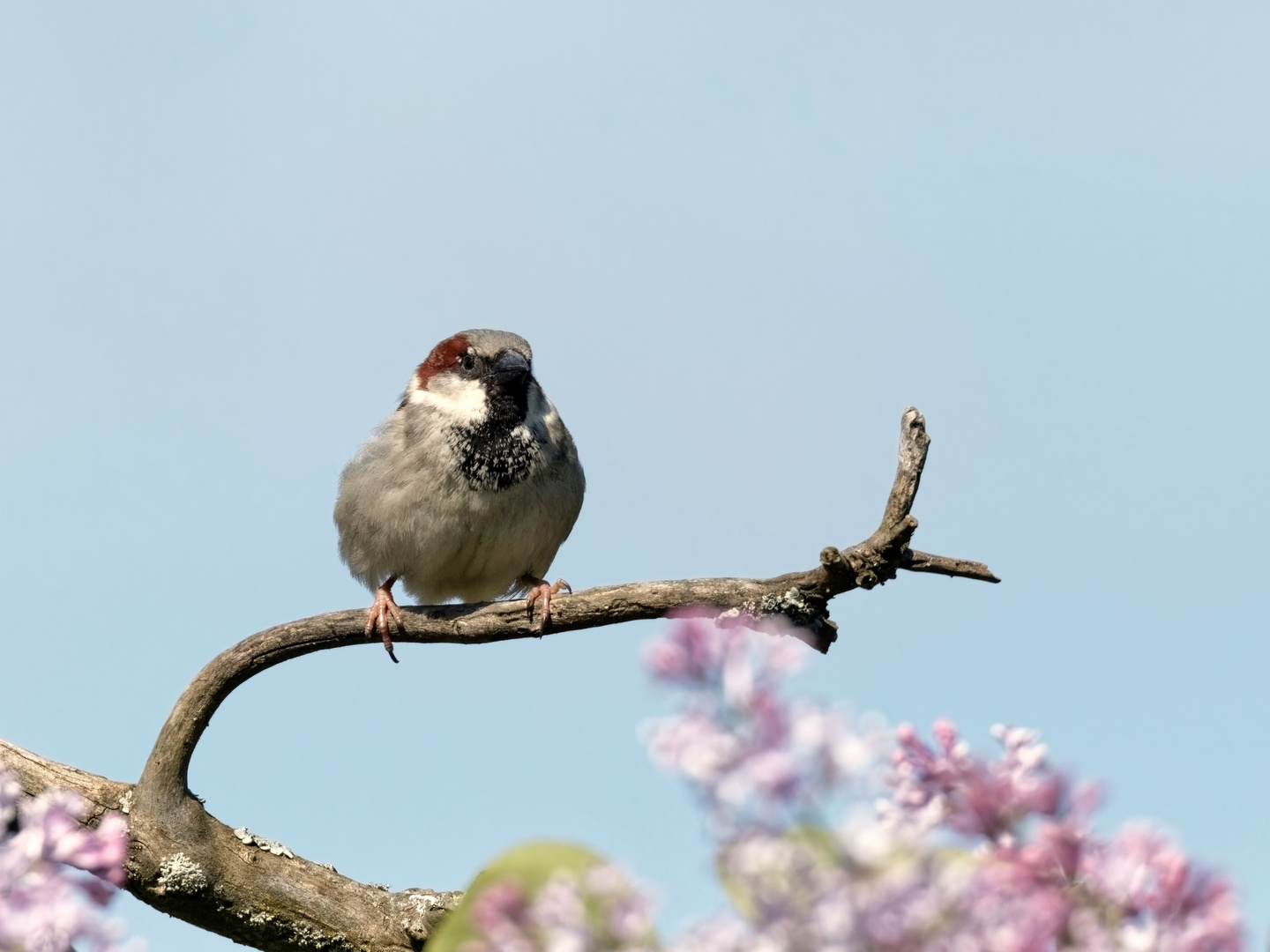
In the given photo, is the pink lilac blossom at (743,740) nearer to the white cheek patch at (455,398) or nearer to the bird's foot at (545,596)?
the bird's foot at (545,596)

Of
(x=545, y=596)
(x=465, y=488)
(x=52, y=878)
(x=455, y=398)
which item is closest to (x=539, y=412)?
(x=455, y=398)

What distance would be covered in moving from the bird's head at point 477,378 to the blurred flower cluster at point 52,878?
3.96 metres

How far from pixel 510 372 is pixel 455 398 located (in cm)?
23

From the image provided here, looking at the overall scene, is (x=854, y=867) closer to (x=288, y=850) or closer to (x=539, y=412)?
(x=288, y=850)

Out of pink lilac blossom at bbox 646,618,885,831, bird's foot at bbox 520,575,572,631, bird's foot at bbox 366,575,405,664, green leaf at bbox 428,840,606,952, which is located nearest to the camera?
pink lilac blossom at bbox 646,618,885,831

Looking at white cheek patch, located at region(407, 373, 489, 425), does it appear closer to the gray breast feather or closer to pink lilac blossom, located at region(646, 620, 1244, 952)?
the gray breast feather

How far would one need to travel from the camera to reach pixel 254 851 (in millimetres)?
3812

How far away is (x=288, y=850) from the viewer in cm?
381

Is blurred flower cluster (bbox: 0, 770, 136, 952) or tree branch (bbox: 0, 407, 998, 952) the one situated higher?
tree branch (bbox: 0, 407, 998, 952)

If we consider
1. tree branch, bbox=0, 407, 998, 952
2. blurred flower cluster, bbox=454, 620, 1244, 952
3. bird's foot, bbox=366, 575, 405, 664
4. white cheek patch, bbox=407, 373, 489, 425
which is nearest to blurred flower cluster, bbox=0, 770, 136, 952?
blurred flower cluster, bbox=454, 620, 1244, 952

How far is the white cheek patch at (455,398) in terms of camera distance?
4879 millimetres

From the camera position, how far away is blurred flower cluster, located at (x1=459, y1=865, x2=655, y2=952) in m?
0.67

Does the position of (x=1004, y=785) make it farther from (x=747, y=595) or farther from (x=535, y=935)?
(x=747, y=595)

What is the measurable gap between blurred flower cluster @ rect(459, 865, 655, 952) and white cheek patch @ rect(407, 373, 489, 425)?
419 cm
